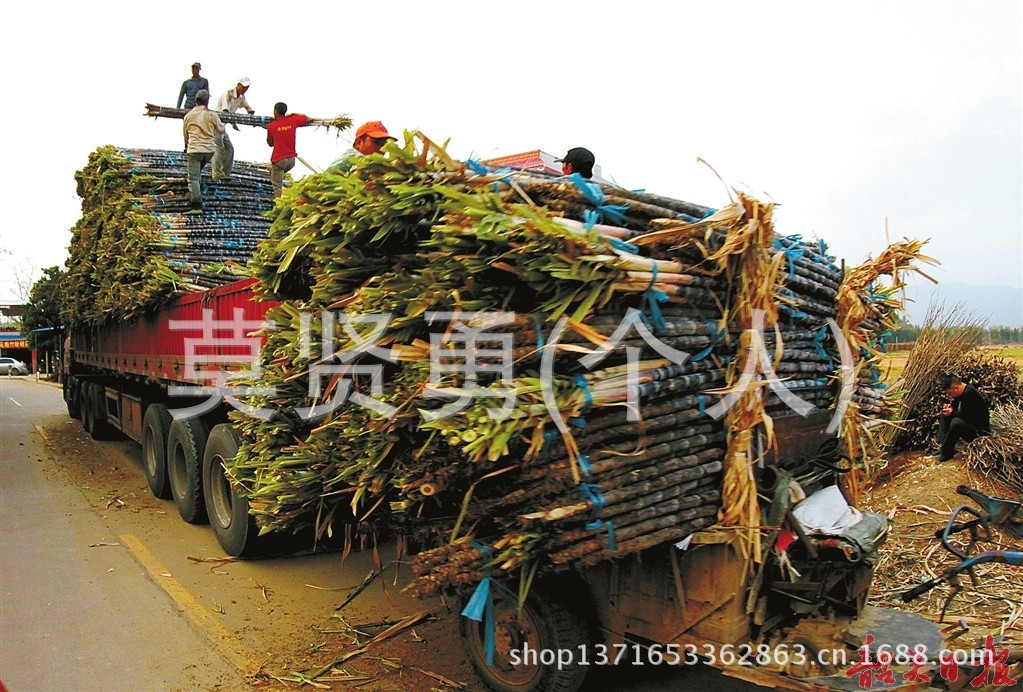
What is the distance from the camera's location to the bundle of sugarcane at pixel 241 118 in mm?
9562

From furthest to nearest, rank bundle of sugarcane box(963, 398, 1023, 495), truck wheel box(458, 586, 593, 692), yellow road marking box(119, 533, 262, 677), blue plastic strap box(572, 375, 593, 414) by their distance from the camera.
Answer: bundle of sugarcane box(963, 398, 1023, 495)
yellow road marking box(119, 533, 262, 677)
truck wheel box(458, 586, 593, 692)
blue plastic strap box(572, 375, 593, 414)

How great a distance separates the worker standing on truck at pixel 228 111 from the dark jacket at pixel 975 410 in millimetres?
8228

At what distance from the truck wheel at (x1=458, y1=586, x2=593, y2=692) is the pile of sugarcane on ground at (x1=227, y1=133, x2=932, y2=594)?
0.36m

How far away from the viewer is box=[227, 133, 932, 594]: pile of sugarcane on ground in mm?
2834

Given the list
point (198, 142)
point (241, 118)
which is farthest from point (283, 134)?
point (241, 118)

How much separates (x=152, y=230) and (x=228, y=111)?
296cm

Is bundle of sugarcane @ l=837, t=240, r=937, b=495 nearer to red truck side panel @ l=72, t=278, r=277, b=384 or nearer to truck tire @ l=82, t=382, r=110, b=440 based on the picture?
red truck side panel @ l=72, t=278, r=277, b=384

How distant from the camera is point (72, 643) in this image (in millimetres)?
4535

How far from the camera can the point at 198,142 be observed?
8.76 metres

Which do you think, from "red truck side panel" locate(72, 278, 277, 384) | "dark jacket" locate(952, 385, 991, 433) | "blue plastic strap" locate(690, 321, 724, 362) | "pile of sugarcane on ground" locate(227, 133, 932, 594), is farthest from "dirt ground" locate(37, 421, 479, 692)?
"dark jacket" locate(952, 385, 991, 433)

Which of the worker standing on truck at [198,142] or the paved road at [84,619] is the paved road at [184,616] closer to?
the paved road at [84,619]

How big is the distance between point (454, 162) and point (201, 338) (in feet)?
13.1

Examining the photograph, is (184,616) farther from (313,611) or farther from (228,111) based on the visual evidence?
(228,111)

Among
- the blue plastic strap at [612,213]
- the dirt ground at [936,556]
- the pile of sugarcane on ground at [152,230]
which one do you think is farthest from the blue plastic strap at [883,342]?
the pile of sugarcane on ground at [152,230]
